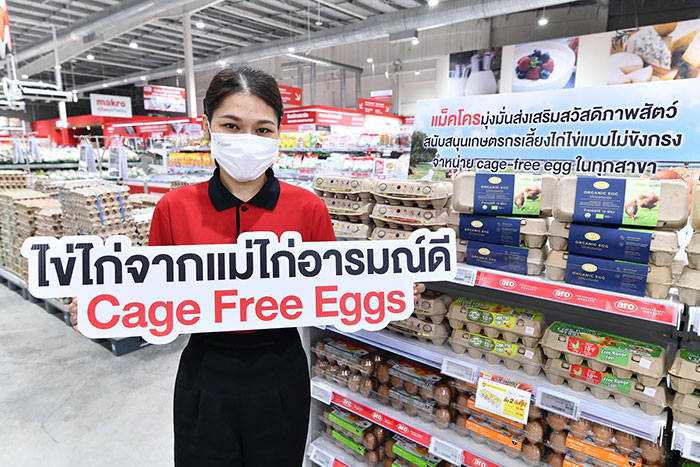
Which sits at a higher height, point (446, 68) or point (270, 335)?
point (446, 68)

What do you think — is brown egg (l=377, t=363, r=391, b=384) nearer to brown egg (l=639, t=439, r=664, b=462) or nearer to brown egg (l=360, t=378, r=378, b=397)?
brown egg (l=360, t=378, r=378, b=397)

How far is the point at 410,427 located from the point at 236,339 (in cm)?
112

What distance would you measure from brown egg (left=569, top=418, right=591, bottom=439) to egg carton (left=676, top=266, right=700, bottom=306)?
0.64 metres

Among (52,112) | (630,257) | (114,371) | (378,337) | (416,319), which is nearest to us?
(630,257)

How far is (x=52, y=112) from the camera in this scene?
3050cm

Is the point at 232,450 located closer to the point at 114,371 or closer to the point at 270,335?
the point at 270,335

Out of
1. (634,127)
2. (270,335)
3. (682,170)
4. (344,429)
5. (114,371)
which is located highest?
(634,127)

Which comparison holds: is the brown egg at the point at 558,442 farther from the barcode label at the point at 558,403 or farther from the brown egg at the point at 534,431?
the barcode label at the point at 558,403

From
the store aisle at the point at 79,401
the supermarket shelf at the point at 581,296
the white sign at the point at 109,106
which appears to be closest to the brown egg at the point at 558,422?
the supermarket shelf at the point at 581,296

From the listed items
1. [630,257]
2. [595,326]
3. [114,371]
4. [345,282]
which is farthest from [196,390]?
[114,371]

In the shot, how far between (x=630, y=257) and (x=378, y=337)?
1.15 m

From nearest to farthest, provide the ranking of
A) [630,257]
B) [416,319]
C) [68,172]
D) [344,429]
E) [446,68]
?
[630,257] → [416,319] → [344,429] → [68,172] → [446,68]

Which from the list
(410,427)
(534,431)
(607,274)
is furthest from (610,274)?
(410,427)

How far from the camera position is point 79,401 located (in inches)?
133
